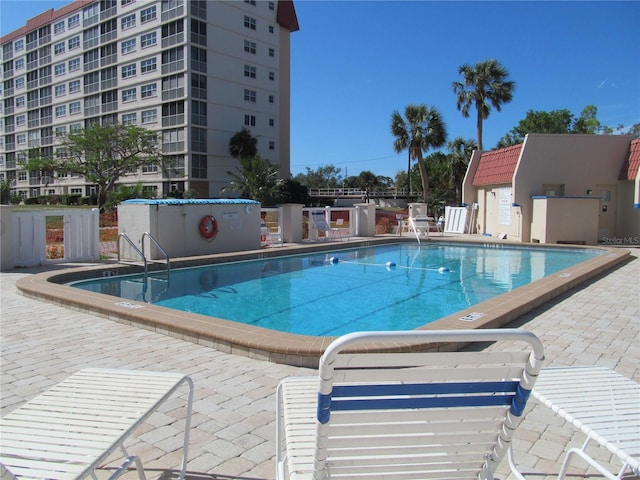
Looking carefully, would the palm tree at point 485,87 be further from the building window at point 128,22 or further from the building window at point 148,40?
the building window at point 128,22

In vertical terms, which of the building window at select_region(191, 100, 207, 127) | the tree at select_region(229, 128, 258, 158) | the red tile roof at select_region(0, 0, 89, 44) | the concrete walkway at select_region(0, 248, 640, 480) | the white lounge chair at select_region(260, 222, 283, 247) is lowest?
the concrete walkway at select_region(0, 248, 640, 480)

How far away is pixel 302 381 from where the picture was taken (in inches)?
112

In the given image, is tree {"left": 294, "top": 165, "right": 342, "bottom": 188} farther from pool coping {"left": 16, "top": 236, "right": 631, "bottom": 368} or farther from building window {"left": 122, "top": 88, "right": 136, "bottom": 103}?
pool coping {"left": 16, "top": 236, "right": 631, "bottom": 368}

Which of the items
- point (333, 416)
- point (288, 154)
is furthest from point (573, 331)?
point (288, 154)

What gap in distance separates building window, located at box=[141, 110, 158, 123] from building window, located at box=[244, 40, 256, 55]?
1049 cm

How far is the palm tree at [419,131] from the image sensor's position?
33656 mm

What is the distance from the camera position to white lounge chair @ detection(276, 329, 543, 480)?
1.63 metres

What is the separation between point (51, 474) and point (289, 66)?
173 feet

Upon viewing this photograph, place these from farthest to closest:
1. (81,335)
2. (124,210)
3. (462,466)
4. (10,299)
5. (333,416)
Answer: (124,210)
(10,299)
(81,335)
(462,466)
(333,416)

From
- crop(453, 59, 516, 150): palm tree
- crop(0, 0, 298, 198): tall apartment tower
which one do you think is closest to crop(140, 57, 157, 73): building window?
crop(0, 0, 298, 198): tall apartment tower

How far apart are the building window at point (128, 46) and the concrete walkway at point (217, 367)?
142 feet

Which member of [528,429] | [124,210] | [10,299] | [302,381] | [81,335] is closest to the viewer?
[302,381]

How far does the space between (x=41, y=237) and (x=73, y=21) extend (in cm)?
4956

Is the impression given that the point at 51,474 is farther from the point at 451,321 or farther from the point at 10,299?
the point at 10,299
